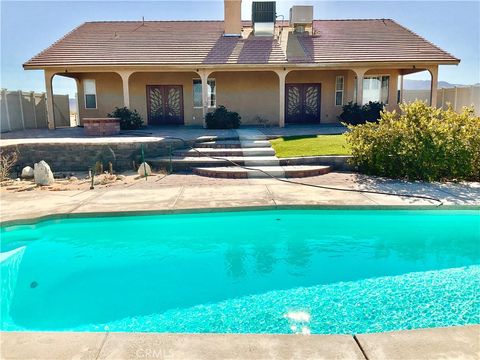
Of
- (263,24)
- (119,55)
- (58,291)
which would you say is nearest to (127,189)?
(58,291)

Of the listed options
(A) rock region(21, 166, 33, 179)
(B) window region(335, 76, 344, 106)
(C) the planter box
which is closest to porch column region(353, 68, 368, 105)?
(B) window region(335, 76, 344, 106)

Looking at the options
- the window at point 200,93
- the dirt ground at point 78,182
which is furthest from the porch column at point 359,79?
the dirt ground at point 78,182

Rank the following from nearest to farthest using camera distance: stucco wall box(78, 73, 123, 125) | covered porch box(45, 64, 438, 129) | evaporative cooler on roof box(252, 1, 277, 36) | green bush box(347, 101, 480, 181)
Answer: green bush box(347, 101, 480, 181)
stucco wall box(78, 73, 123, 125)
covered porch box(45, 64, 438, 129)
evaporative cooler on roof box(252, 1, 277, 36)

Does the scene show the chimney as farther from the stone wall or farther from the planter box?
the stone wall

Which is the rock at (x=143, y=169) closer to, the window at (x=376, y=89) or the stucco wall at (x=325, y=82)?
the stucco wall at (x=325, y=82)

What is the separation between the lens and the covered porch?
21.8 m

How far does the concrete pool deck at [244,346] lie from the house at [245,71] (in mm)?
17430

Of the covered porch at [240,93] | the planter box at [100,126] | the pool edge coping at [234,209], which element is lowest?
the pool edge coping at [234,209]

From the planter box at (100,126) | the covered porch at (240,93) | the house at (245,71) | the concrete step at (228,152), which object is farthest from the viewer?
the covered porch at (240,93)

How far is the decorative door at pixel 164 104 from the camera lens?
72.3 ft

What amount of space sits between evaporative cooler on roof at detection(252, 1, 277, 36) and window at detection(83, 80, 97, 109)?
10344 millimetres

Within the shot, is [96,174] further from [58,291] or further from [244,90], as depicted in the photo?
[244,90]

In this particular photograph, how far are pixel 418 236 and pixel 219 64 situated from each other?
14494mm

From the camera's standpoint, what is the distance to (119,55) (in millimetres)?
20203
